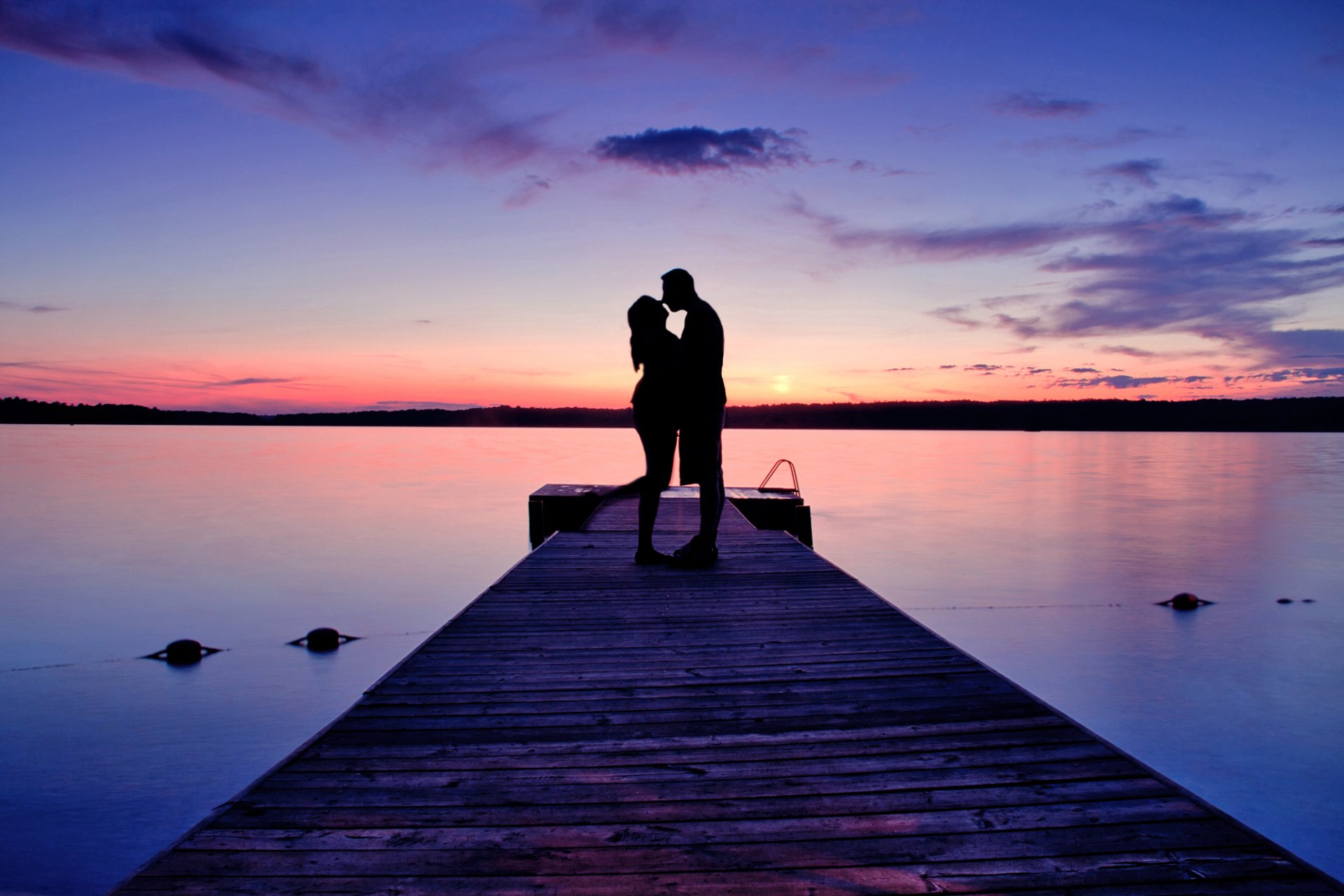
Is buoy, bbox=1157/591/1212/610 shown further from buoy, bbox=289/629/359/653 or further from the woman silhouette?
buoy, bbox=289/629/359/653

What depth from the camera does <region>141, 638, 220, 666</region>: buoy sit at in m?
8.64

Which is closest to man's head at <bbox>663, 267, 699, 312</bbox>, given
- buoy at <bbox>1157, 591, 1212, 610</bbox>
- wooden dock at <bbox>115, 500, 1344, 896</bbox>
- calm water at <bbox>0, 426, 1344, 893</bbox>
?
wooden dock at <bbox>115, 500, 1344, 896</bbox>

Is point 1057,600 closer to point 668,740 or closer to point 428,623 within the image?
point 428,623

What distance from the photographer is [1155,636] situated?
1035 cm

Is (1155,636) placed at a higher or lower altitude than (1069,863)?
lower

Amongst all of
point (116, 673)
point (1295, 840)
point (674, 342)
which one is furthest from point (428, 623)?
point (1295, 840)

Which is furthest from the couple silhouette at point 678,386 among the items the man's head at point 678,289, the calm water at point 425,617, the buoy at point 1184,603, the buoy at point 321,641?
the buoy at point 1184,603

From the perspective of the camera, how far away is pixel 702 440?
594 centimetres

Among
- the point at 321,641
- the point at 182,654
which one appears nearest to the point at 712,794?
the point at 321,641

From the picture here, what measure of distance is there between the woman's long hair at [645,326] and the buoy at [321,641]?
6.14 m

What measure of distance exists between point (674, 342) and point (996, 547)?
14.6 meters

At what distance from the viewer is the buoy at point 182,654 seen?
28.3 feet

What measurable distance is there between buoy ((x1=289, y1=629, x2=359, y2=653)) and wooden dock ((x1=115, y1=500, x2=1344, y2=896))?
618 cm

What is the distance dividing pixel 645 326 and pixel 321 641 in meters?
6.38
